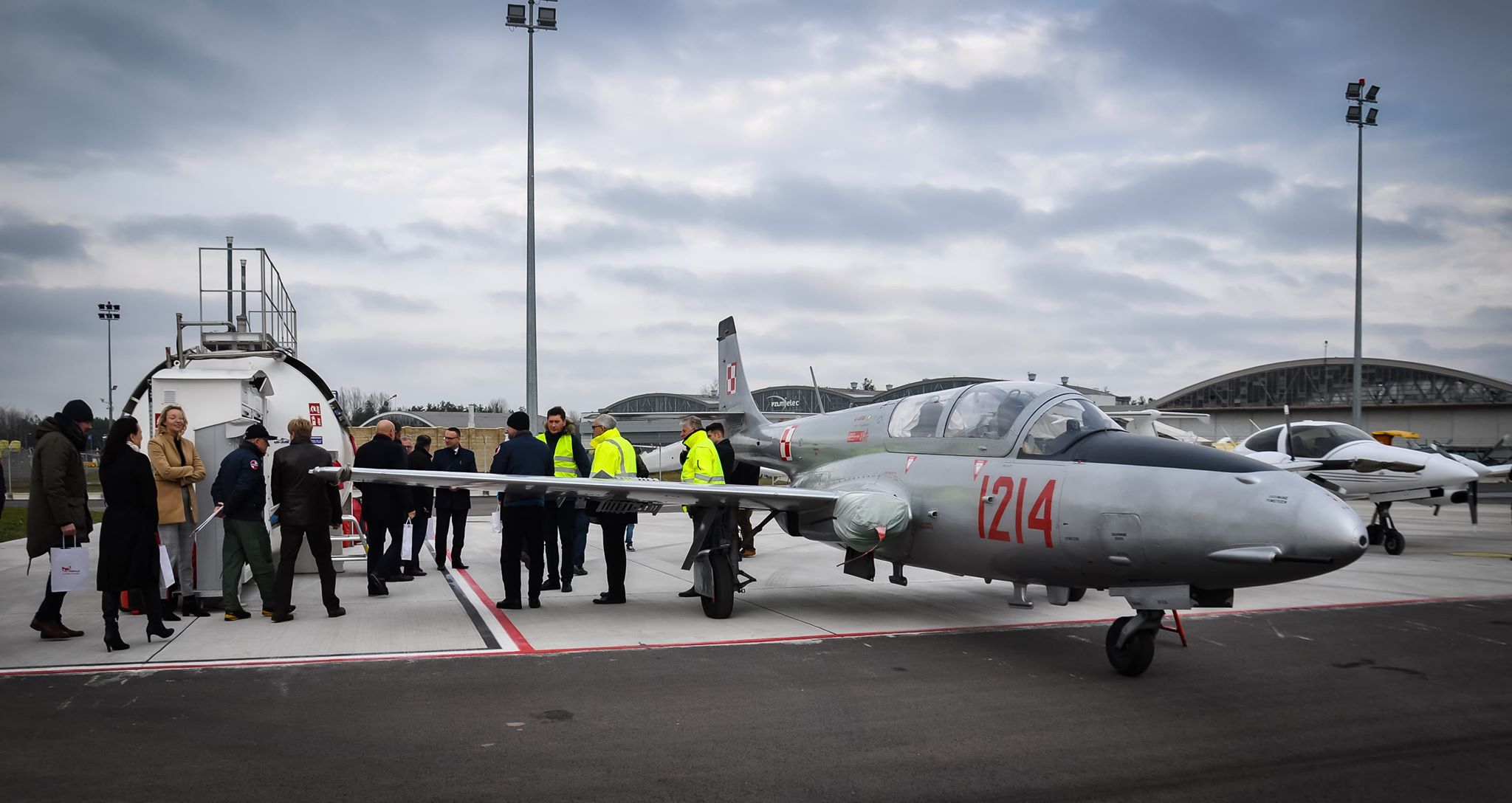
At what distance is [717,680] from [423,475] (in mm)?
3438

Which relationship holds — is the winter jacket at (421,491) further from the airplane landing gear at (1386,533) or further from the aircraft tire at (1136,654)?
the airplane landing gear at (1386,533)

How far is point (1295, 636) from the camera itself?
8023mm

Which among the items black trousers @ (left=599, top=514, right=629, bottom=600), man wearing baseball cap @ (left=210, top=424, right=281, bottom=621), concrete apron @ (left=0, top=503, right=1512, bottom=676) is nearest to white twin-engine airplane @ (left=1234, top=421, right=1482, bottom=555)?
concrete apron @ (left=0, top=503, right=1512, bottom=676)

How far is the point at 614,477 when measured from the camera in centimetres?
1036

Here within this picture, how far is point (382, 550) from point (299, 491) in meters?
2.47

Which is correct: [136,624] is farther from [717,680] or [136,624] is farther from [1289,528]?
[1289,528]

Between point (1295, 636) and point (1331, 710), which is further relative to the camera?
point (1295, 636)

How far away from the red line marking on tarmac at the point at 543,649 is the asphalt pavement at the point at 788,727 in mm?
166

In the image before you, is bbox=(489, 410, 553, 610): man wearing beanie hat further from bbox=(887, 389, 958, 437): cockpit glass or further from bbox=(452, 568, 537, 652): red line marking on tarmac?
bbox=(887, 389, 958, 437): cockpit glass

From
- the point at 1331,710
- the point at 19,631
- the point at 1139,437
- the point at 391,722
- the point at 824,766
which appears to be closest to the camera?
the point at 824,766

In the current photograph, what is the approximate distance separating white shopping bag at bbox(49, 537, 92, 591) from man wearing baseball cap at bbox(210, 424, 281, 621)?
1283mm

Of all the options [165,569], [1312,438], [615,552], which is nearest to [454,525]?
[615,552]

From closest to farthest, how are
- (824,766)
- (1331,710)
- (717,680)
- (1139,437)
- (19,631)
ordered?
(824,766)
(1331,710)
(717,680)
(1139,437)
(19,631)

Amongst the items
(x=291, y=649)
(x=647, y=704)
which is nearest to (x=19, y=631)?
(x=291, y=649)
